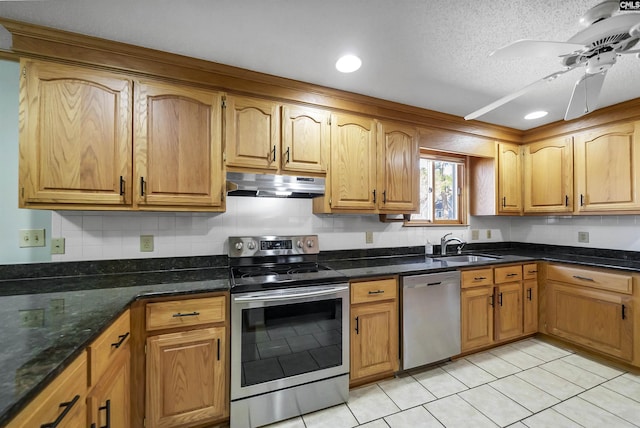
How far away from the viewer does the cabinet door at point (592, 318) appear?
2.25 metres

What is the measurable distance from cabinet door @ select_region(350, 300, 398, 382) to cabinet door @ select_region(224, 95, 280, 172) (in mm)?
1247

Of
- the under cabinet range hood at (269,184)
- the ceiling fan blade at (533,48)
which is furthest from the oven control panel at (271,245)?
the ceiling fan blade at (533,48)

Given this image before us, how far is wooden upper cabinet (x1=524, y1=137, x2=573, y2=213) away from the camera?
283 cm

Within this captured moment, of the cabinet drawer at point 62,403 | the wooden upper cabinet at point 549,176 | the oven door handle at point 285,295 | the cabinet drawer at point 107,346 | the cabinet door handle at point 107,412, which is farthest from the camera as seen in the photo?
the wooden upper cabinet at point 549,176

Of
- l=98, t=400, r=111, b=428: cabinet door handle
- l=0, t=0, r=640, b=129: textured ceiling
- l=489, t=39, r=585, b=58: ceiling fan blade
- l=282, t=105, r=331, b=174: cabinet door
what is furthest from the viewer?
l=282, t=105, r=331, b=174: cabinet door

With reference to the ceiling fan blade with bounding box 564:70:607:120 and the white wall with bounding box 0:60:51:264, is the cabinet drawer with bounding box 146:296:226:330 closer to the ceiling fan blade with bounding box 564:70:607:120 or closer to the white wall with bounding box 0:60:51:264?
the white wall with bounding box 0:60:51:264

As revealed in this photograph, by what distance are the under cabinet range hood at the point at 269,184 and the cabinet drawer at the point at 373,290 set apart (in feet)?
2.53

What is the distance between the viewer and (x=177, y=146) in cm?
177

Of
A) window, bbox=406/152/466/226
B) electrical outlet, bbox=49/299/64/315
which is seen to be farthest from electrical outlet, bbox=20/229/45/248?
window, bbox=406/152/466/226

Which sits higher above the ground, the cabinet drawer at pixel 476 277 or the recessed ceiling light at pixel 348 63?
the recessed ceiling light at pixel 348 63

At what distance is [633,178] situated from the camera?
94.6 inches

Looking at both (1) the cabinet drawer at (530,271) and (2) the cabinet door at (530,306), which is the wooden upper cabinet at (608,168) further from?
(2) the cabinet door at (530,306)

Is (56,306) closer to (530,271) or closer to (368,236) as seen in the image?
(368,236)

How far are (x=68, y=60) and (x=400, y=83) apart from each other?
82.3 inches
